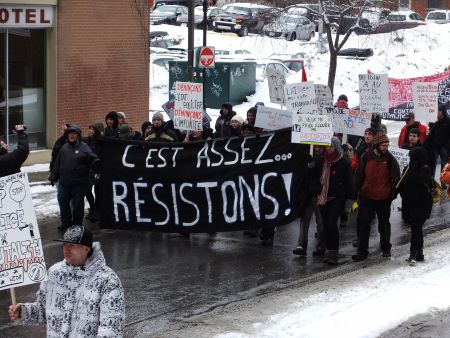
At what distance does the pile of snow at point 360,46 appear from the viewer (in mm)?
34094

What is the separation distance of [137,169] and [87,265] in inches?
284

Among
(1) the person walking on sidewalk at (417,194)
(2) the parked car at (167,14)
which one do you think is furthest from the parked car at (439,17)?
(1) the person walking on sidewalk at (417,194)

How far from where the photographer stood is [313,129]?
1215 cm

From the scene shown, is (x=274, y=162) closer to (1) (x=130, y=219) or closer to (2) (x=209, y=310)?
(1) (x=130, y=219)

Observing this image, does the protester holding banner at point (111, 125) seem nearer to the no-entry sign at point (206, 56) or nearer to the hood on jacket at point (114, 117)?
the hood on jacket at point (114, 117)

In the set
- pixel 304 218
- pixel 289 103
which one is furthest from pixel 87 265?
pixel 289 103

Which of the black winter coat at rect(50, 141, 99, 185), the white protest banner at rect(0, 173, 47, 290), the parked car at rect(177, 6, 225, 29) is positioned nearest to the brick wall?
the black winter coat at rect(50, 141, 99, 185)

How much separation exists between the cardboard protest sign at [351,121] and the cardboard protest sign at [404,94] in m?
4.98

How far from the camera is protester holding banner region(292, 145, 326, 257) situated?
12142 mm

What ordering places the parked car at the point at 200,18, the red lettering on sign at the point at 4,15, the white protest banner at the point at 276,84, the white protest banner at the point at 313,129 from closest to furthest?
the white protest banner at the point at 313,129, the white protest banner at the point at 276,84, the red lettering on sign at the point at 4,15, the parked car at the point at 200,18

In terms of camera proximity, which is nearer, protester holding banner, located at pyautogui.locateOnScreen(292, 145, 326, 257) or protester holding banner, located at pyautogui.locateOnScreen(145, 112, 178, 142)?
protester holding banner, located at pyautogui.locateOnScreen(292, 145, 326, 257)

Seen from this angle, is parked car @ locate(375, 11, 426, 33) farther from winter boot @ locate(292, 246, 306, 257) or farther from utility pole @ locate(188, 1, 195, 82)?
winter boot @ locate(292, 246, 306, 257)

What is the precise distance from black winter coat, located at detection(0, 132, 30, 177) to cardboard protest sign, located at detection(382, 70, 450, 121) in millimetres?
9468

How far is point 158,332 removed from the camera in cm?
907
